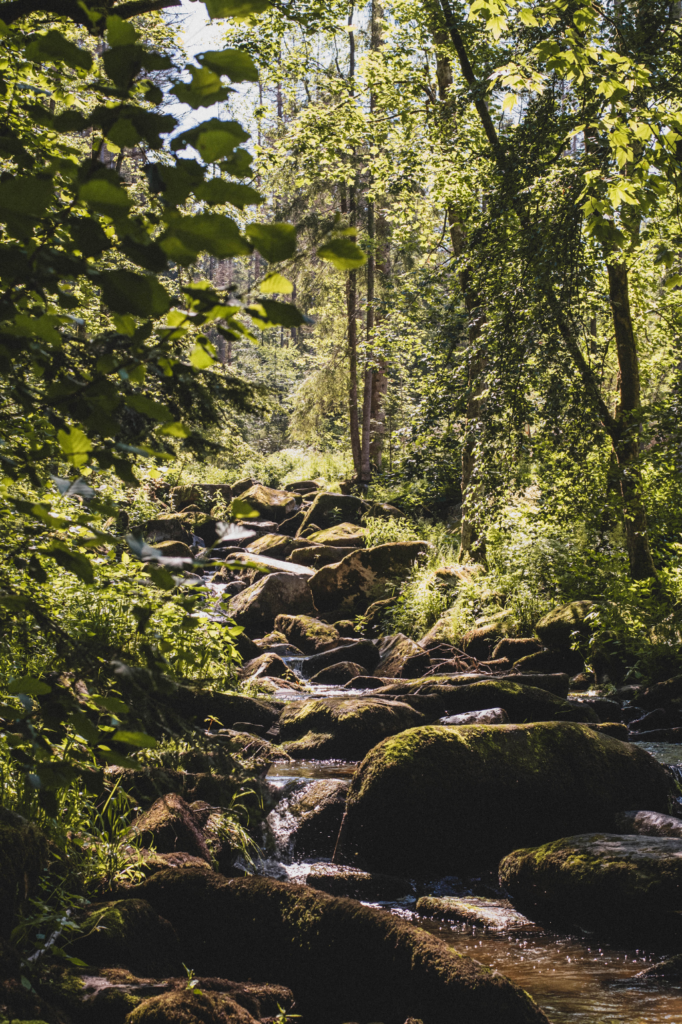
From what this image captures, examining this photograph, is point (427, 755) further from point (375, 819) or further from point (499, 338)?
point (499, 338)

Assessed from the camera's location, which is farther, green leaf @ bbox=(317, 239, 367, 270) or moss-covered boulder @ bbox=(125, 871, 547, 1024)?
moss-covered boulder @ bbox=(125, 871, 547, 1024)

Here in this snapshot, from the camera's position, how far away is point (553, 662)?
9.67 m

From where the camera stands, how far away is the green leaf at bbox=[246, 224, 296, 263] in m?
0.85

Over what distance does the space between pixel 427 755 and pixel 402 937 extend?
2.13m

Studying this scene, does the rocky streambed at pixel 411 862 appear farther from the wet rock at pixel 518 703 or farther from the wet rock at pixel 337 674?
the wet rock at pixel 337 674

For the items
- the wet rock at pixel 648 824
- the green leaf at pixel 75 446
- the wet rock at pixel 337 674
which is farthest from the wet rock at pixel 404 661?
the green leaf at pixel 75 446

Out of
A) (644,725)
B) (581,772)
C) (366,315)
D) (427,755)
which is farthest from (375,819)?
(366,315)

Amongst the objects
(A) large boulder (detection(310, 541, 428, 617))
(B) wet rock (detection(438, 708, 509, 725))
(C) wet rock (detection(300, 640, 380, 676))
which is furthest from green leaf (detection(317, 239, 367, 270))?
(A) large boulder (detection(310, 541, 428, 617))

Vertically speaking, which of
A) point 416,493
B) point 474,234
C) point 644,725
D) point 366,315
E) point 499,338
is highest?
point 366,315

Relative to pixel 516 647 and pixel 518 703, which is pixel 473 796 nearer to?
pixel 518 703

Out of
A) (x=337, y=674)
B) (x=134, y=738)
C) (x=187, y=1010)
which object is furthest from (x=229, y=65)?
(x=337, y=674)

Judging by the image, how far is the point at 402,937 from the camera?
318 cm

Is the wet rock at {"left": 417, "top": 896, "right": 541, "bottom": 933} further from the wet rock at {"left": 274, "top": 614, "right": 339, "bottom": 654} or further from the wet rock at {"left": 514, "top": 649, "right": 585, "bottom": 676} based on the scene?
the wet rock at {"left": 274, "top": 614, "right": 339, "bottom": 654}

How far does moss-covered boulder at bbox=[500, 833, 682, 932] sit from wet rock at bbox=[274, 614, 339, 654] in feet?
24.4
